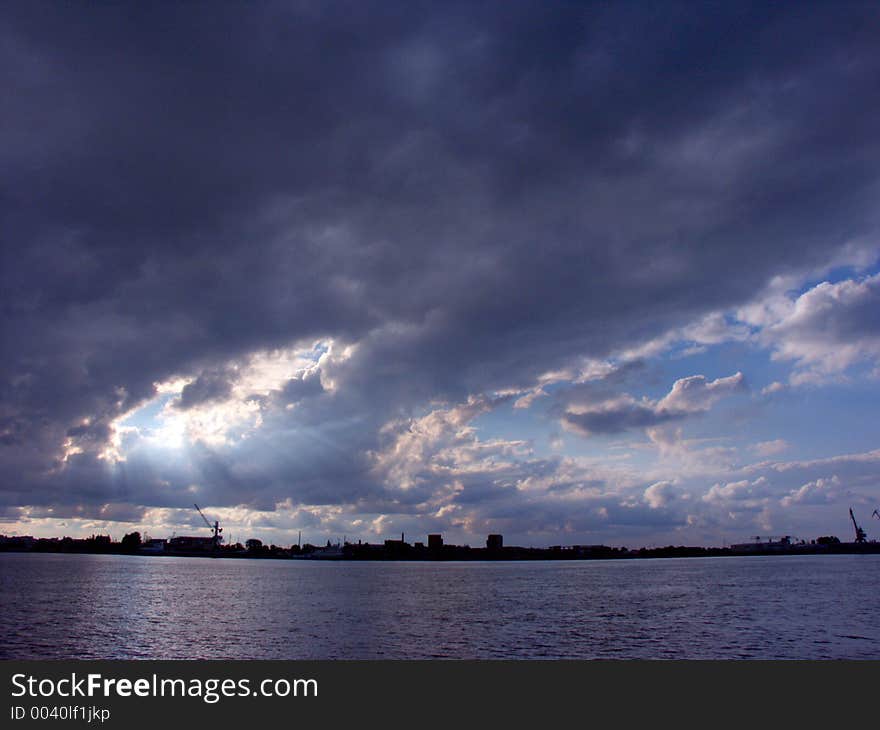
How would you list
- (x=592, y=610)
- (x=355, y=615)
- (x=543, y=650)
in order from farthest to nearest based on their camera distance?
(x=592, y=610), (x=355, y=615), (x=543, y=650)
